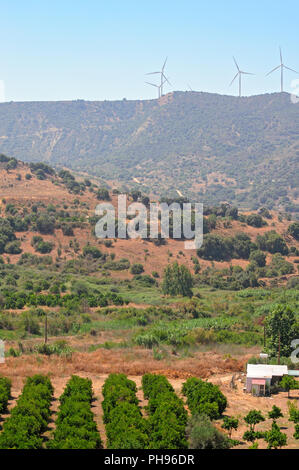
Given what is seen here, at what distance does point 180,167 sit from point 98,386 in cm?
16200

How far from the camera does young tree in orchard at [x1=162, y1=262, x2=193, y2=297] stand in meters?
64.4

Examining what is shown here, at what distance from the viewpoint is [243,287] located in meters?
72.9

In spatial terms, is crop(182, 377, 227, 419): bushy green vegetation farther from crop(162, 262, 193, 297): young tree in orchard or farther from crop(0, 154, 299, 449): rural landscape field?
crop(162, 262, 193, 297): young tree in orchard

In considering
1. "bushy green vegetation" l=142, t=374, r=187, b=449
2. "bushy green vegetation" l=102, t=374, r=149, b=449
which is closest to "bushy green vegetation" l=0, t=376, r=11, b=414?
"bushy green vegetation" l=102, t=374, r=149, b=449

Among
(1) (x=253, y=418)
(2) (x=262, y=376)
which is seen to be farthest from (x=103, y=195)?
(1) (x=253, y=418)

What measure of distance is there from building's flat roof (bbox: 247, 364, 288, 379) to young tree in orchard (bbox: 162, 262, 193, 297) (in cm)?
3131

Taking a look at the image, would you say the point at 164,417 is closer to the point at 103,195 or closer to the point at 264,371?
the point at 264,371

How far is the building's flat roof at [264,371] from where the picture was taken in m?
31.6

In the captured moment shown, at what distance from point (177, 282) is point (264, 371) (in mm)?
32326

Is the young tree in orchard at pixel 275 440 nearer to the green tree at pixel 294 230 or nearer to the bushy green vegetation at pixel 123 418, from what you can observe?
the bushy green vegetation at pixel 123 418

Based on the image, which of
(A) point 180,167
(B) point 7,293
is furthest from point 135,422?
(A) point 180,167

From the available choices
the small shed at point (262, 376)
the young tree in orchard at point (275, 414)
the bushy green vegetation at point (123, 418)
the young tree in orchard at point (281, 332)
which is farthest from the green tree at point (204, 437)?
the young tree in orchard at point (281, 332)

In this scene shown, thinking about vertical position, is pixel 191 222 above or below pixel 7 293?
above

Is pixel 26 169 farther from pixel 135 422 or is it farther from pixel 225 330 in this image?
pixel 135 422
